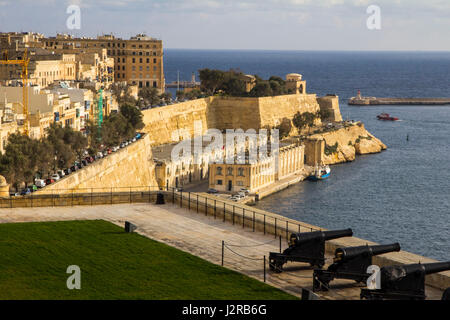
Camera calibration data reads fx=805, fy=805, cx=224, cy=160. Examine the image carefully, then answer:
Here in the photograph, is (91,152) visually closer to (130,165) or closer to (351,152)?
(130,165)

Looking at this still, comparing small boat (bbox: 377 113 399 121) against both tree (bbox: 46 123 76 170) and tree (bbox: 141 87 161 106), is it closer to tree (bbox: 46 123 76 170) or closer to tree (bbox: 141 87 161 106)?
tree (bbox: 141 87 161 106)

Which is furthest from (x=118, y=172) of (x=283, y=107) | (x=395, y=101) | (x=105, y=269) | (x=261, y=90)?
(x=395, y=101)

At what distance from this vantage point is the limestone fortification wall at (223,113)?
236 ft

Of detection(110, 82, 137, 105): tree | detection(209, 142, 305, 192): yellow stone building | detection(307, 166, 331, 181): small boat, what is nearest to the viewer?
detection(209, 142, 305, 192): yellow stone building

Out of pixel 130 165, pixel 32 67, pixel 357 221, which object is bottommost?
pixel 357 221

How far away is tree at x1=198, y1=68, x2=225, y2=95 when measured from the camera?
290ft

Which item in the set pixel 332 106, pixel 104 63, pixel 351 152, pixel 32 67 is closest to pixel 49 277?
pixel 32 67

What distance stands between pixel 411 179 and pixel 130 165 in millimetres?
33933

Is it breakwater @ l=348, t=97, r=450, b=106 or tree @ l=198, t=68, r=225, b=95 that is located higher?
tree @ l=198, t=68, r=225, b=95

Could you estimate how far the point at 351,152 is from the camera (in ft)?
284

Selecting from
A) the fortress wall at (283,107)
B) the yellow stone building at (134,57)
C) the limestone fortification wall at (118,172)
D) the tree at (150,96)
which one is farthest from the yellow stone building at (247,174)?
the yellow stone building at (134,57)

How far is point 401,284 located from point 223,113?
70.5m

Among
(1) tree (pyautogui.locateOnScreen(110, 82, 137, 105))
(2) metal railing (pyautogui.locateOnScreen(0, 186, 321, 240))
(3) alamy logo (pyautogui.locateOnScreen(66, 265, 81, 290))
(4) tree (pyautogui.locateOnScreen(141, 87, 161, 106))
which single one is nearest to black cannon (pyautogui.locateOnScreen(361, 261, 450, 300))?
(3) alamy logo (pyautogui.locateOnScreen(66, 265, 81, 290))

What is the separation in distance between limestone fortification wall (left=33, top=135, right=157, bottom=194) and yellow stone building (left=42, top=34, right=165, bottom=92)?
36.5 meters
